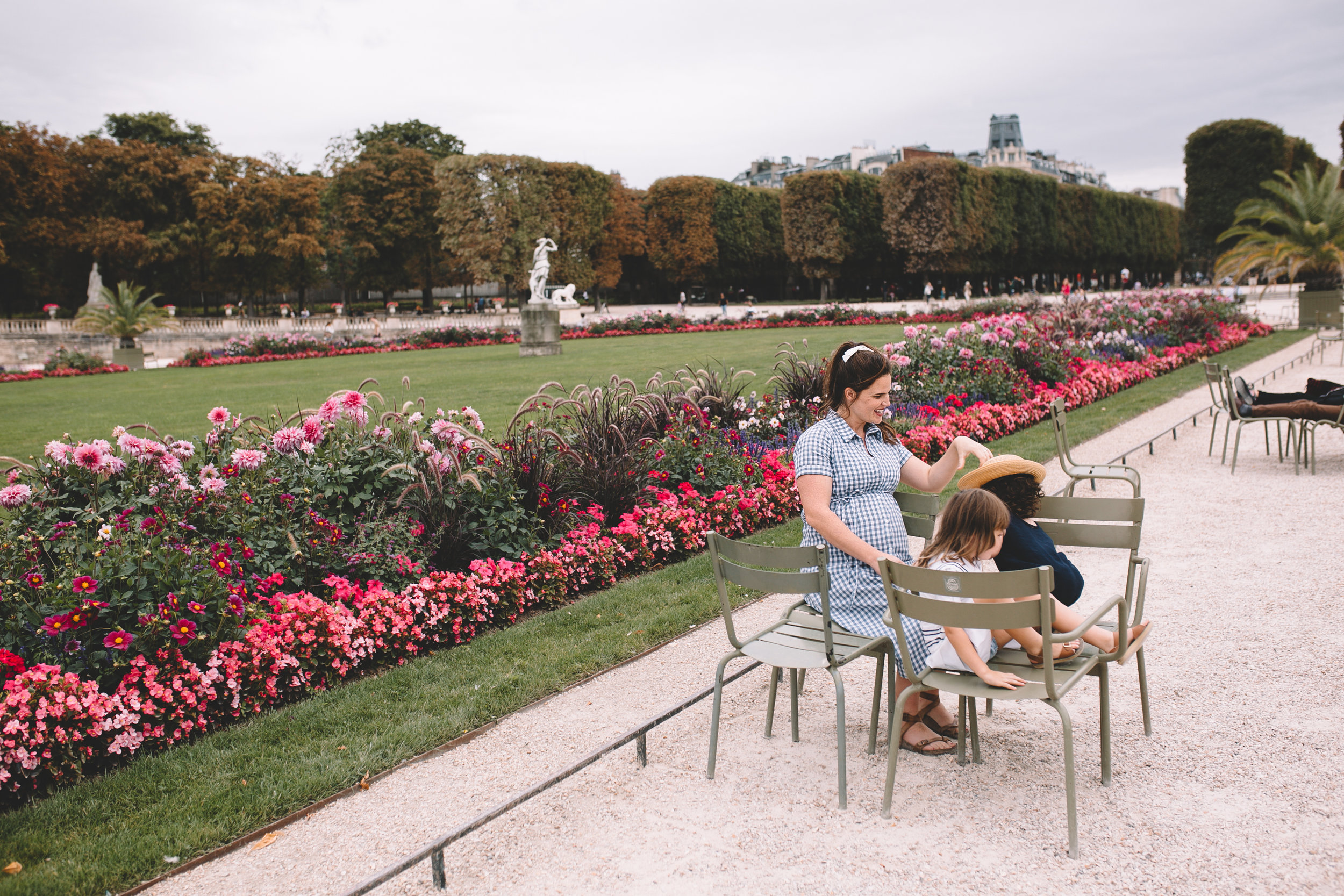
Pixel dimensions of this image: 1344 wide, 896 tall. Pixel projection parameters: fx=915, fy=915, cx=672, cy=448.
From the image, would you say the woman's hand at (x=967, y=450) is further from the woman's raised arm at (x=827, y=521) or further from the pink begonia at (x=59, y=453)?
the pink begonia at (x=59, y=453)

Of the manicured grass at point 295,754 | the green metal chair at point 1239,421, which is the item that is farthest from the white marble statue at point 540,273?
the manicured grass at point 295,754

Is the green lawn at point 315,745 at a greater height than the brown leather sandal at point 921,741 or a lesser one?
lesser

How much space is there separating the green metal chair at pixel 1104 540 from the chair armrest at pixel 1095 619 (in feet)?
0.14

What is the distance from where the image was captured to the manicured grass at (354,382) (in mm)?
12250

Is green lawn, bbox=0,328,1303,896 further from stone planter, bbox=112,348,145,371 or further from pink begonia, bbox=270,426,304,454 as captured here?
stone planter, bbox=112,348,145,371

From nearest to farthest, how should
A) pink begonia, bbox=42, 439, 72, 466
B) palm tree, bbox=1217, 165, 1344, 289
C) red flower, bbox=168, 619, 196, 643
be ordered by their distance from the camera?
red flower, bbox=168, 619, 196, 643, pink begonia, bbox=42, 439, 72, 466, palm tree, bbox=1217, 165, 1344, 289

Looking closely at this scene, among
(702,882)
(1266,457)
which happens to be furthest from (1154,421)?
(702,882)

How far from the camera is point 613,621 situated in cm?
458

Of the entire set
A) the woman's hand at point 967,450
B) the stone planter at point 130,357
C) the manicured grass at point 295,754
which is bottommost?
the manicured grass at point 295,754

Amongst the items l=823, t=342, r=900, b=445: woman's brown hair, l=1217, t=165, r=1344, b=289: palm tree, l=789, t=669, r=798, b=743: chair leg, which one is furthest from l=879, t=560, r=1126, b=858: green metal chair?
l=1217, t=165, r=1344, b=289: palm tree

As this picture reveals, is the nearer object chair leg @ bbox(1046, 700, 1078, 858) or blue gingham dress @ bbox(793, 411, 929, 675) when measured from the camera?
chair leg @ bbox(1046, 700, 1078, 858)

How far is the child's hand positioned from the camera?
2.61 metres

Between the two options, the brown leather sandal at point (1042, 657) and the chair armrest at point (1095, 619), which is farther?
the brown leather sandal at point (1042, 657)

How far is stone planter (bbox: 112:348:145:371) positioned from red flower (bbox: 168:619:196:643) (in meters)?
24.2
